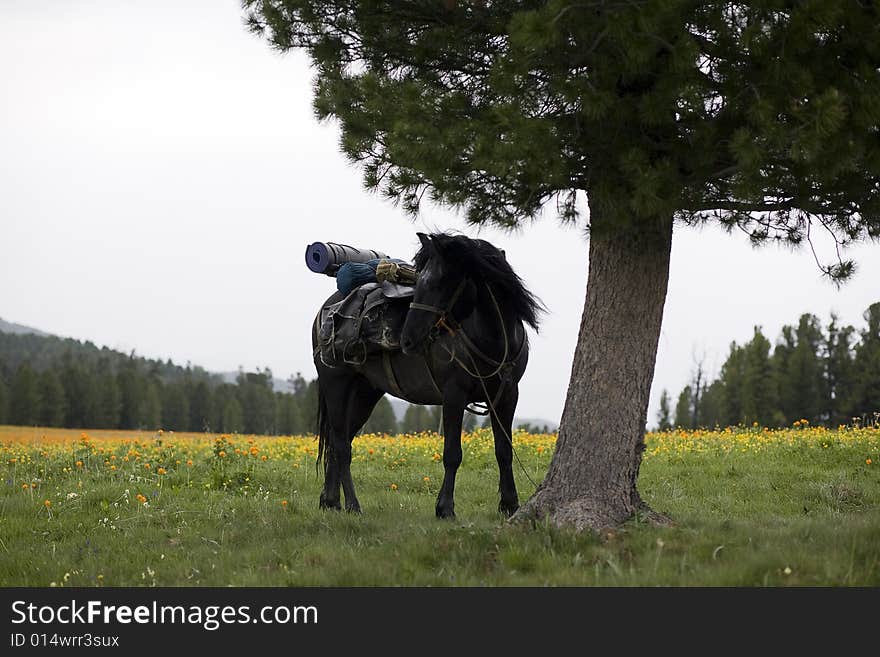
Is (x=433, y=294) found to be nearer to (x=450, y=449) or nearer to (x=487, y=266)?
(x=487, y=266)

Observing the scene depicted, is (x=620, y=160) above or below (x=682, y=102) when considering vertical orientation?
below

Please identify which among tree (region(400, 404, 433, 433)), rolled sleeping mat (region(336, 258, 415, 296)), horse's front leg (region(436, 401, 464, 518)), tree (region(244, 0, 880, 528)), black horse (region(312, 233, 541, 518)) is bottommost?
tree (region(400, 404, 433, 433))

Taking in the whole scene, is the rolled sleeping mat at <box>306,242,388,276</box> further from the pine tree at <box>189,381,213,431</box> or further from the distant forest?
the pine tree at <box>189,381,213,431</box>

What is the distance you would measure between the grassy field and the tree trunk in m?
0.45

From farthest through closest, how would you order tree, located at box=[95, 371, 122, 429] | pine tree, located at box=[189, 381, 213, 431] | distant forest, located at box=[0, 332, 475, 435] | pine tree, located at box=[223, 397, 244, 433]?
pine tree, located at box=[189, 381, 213, 431] → pine tree, located at box=[223, 397, 244, 433] → tree, located at box=[95, 371, 122, 429] → distant forest, located at box=[0, 332, 475, 435]

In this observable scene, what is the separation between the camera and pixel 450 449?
837 cm

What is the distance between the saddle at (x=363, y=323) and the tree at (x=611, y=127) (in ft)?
5.14

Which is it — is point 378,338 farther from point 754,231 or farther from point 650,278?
point 754,231

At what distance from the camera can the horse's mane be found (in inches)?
311

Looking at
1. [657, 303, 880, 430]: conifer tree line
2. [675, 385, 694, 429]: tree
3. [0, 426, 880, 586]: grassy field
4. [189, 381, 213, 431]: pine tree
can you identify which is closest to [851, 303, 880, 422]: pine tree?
[657, 303, 880, 430]: conifer tree line

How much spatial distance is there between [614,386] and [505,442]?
1.69 meters

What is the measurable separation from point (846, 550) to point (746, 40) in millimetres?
3423

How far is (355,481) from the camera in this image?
1134cm
